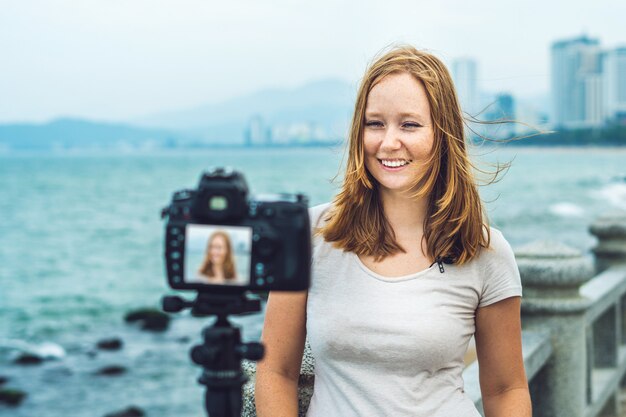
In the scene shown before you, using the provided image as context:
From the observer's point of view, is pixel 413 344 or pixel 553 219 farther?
pixel 553 219

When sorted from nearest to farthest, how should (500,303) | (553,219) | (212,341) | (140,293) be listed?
(212,341), (500,303), (140,293), (553,219)

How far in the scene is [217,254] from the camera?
48.9 inches

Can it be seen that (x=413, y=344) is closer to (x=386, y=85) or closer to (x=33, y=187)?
(x=386, y=85)

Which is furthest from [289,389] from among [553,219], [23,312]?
[553,219]

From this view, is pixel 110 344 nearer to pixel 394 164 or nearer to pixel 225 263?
→ pixel 394 164

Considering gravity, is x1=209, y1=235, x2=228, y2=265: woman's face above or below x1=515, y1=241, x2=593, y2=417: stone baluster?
above

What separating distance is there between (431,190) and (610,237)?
3165 millimetres

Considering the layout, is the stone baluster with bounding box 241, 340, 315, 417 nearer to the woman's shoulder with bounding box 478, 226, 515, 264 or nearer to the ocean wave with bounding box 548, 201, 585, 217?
the woman's shoulder with bounding box 478, 226, 515, 264

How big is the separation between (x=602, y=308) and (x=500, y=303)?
240 cm

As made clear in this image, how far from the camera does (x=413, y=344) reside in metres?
1.85

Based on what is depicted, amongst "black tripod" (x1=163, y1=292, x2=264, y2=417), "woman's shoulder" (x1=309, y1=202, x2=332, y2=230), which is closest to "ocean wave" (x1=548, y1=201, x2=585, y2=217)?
"woman's shoulder" (x1=309, y1=202, x2=332, y2=230)

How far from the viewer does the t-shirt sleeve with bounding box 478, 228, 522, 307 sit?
1980 mm

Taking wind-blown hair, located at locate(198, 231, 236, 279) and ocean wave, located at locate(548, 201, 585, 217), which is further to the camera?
ocean wave, located at locate(548, 201, 585, 217)

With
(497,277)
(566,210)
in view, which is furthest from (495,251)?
(566,210)
